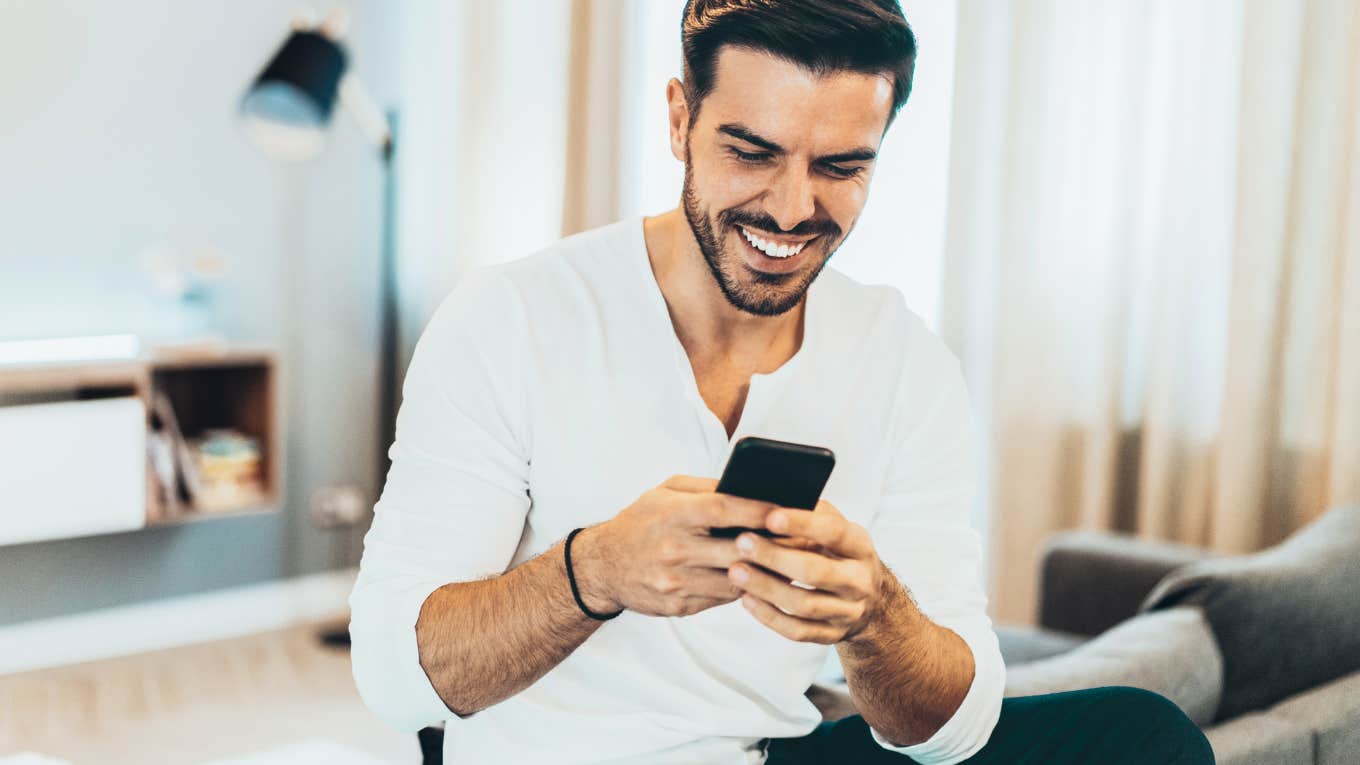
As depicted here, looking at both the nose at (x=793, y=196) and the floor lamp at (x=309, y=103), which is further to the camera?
the floor lamp at (x=309, y=103)

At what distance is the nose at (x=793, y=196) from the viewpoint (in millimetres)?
1154

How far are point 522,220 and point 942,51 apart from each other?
1317mm


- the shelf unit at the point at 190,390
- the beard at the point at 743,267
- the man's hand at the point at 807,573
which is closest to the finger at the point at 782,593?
the man's hand at the point at 807,573

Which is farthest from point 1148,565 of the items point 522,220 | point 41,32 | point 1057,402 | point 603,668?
point 41,32

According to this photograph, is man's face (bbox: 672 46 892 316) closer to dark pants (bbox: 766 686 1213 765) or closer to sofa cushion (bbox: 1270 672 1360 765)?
dark pants (bbox: 766 686 1213 765)

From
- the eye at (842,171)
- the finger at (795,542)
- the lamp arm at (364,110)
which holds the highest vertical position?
the lamp arm at (364,110)

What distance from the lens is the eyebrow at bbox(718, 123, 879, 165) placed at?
3.78ft

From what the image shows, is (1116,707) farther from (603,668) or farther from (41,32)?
(41,32)

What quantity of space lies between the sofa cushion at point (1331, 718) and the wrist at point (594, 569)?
87 cm

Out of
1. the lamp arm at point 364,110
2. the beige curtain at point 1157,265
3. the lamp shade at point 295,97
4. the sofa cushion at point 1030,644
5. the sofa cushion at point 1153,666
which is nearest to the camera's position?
the sofa cushion at point 1153,666

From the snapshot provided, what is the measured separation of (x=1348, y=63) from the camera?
7.31ft

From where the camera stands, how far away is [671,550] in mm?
926

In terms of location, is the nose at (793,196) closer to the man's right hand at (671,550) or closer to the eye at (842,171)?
the eye at (842,171)

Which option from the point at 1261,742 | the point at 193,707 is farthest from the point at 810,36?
the point at 193,707
